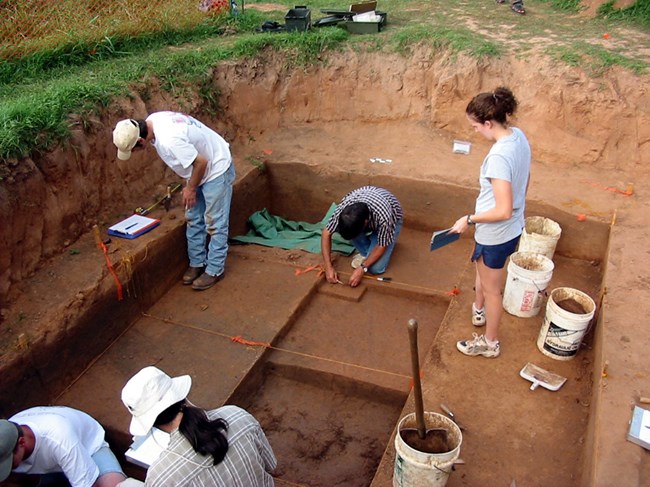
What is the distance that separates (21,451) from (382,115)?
18.2ft

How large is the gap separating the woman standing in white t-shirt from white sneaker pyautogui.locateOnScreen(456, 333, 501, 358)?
0.25m

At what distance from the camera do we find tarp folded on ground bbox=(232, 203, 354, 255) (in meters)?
5.66

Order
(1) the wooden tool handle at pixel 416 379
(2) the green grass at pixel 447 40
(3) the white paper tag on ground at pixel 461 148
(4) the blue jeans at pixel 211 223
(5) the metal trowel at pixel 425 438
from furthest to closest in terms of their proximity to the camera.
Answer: (2) the green grass at pixel 447 40 < (3) the white paper tag on ground at pixel 461 148 < (4) the blue jeans at pixel 211 223 < (5) the metal trowel at pixel 425 438 < (1) the wooden tool handle at pixel 416 379

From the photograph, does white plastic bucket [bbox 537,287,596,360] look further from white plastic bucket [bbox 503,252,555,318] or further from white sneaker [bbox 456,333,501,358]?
white sneaker [bbox 456,333,501,358]

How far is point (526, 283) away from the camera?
13.3ft

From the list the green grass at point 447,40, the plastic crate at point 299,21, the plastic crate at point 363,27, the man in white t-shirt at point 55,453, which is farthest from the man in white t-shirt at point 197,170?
the plastic crate at point 363,27

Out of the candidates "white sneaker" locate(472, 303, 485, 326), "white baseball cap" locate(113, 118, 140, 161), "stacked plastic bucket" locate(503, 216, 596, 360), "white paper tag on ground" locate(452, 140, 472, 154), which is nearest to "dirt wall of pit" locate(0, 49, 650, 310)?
"white paper tag on ground" locate(452, 140, 472, 154)

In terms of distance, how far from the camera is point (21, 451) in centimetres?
281

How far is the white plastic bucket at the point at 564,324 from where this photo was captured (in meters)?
3.65

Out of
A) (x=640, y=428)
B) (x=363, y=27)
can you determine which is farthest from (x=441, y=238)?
(x=363, y=27)

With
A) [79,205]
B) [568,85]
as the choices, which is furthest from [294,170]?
[568,85]

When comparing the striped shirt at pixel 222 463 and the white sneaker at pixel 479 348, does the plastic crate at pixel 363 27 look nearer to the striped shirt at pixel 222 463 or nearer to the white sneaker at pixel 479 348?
the white sneaker at pixel 479 348

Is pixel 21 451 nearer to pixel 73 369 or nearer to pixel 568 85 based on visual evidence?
pixel 73 369

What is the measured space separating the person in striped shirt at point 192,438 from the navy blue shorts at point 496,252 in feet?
5.97
